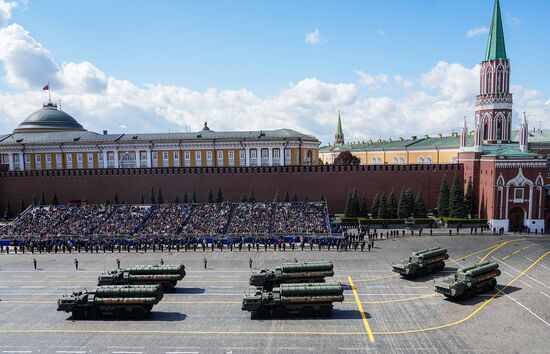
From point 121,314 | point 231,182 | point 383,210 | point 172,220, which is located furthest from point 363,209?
point 121,314

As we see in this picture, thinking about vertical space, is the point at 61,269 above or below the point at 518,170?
below

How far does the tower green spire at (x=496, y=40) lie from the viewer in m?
49.1

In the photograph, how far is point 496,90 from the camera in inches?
1948

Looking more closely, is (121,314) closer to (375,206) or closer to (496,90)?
(375,206)

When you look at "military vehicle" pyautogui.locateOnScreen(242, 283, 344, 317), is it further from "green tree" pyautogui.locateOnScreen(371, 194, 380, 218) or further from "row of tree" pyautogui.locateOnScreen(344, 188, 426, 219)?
"green tree" pyautogui.locateOnScreen(371, 194, 380, 218)

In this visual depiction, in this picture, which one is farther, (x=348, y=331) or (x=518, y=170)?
(x=518, y=170)

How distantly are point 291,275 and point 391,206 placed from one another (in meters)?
23.9

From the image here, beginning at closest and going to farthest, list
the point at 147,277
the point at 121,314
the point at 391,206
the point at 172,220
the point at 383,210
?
the point at 121,314, the point at 147,277, the point at 172,220, the point at 383,210, the point at 391,206

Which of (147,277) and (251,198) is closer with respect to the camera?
(147,277)

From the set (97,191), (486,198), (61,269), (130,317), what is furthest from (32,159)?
(486,198)

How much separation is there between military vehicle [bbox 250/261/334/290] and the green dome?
56278 mm

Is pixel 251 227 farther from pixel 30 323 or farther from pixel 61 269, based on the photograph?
pixel 30 323

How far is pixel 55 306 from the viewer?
826 inches

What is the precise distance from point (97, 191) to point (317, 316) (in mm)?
38608
